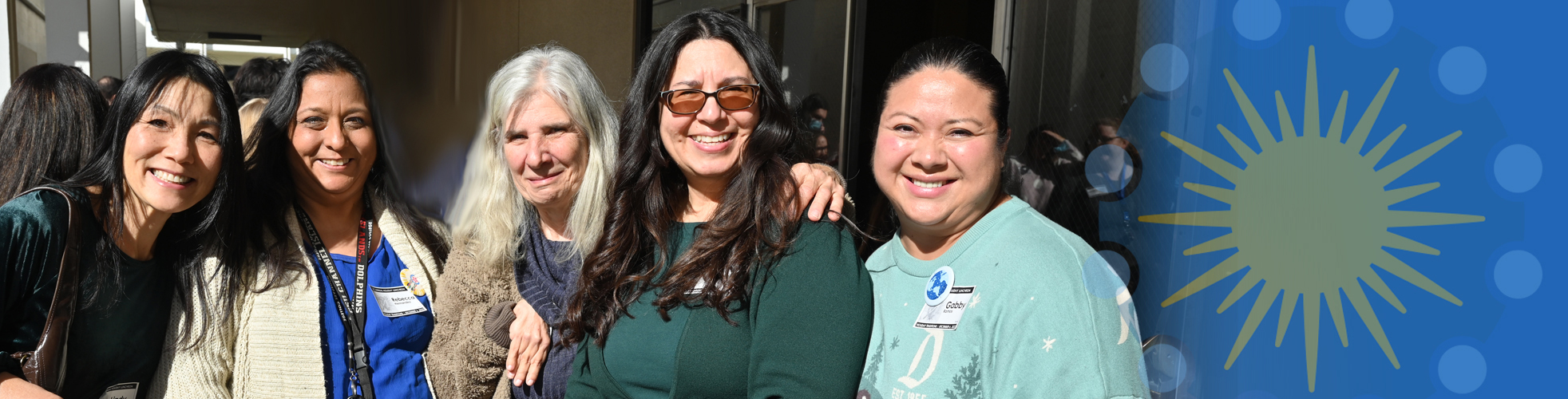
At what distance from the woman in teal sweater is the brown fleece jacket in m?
0.41

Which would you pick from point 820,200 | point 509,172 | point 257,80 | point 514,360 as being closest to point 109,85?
point 257,80

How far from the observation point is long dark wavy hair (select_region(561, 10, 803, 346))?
5.46 ft

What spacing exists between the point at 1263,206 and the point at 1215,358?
28 cm

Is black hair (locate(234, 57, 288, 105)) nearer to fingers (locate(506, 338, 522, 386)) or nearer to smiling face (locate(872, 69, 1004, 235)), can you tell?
fingers (locate(506, 338, 522, 386))

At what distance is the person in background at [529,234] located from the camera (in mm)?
2135

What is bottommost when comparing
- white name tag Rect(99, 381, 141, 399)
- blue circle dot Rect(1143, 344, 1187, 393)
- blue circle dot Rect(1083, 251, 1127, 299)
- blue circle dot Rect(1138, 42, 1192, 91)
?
white name tag Rect(99, 381, 141, 399)

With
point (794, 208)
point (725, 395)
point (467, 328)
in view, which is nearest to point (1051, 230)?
point (794, 208)

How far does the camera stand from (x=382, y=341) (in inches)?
91.2

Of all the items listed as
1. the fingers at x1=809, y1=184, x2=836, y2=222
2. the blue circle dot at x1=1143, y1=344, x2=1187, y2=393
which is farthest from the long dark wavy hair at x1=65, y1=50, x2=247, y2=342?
the blue circle dot at x1=1143, y1=344, x2=1187, y2=393

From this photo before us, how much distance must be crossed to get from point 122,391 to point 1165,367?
2.35m

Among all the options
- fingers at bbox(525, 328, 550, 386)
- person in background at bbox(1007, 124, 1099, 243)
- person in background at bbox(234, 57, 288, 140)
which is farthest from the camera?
person in background at bbox(234, 57, 288, 140)

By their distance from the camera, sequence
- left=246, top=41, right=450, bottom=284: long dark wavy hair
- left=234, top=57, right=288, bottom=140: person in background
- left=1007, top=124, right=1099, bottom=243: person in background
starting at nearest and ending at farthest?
left=246, top=41, right=450, bottom=284: long dark wavy hair < left=1007, top=124, right=1099, bottom=243: person in background < left=234, top=57, right=288, bottom=140: person in background

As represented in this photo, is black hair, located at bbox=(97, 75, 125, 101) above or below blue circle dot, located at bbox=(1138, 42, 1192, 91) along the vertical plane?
below

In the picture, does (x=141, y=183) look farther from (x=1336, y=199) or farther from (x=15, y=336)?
(x=1336, y=199)
